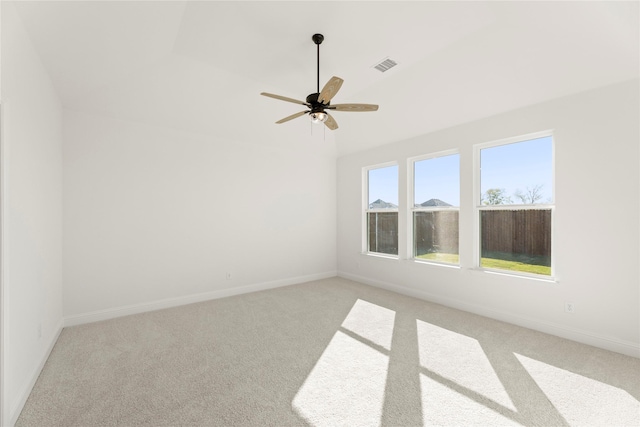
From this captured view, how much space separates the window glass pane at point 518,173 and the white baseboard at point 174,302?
3.58 metres

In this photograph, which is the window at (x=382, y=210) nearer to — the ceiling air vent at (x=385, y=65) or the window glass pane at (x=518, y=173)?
the window glass pane at (x=518, y=173)

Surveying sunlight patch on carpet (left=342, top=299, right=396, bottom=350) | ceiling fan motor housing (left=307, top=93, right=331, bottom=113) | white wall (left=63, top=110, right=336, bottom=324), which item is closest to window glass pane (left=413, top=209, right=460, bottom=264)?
sunlight patch on carpet (left=342, top=299, right=396, bottom=350)

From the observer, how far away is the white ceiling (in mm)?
2402

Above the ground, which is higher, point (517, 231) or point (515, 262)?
point (517, 231)

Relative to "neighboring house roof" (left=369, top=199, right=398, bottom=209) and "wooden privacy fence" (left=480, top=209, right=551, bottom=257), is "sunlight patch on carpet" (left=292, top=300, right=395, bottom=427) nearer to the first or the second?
"wooden privacy fence" (left=480, top=209, right=551, bottom=257)

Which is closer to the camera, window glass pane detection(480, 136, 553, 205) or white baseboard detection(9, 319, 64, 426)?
white baseboard detection(9, 319, 64, 426)

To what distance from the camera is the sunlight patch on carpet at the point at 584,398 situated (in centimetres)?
183

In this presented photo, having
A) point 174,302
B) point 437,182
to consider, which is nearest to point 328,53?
point 437,182

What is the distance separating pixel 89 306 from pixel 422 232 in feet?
16.2

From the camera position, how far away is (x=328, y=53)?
311 cm

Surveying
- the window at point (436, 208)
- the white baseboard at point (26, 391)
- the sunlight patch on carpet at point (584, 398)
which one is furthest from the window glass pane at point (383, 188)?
the white baseboard at point (26, 391)

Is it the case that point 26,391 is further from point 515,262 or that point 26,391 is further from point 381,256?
point 515,262

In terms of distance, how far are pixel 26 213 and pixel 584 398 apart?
14.7 ft

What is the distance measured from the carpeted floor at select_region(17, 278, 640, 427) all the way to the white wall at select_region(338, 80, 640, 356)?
26 cm
